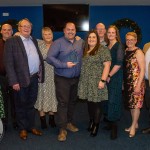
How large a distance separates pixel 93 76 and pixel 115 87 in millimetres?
307

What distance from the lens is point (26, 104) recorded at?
332 cm

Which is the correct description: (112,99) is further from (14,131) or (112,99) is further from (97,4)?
(97,4)

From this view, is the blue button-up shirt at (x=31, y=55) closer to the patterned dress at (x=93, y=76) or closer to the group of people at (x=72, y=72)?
the group of people at (x=72, y=72)

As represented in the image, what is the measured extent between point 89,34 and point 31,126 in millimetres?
1387

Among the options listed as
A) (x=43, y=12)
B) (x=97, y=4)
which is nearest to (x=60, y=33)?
(x=43, y=12)

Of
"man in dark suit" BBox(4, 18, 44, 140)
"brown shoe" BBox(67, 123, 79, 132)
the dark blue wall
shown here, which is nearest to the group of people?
"man in dark suit" BBox(4, 18, 44, 140)

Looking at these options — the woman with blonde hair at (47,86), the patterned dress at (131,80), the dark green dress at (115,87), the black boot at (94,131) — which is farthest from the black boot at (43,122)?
the patterned dress at (131,80)

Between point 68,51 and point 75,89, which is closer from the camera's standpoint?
point 68,51

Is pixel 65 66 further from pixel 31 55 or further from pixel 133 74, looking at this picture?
pixel 133 74

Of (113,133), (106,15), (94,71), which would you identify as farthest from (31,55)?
(106,15)

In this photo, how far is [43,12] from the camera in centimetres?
760

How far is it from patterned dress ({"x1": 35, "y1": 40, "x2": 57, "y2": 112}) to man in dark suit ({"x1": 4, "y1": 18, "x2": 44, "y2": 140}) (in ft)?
0.39

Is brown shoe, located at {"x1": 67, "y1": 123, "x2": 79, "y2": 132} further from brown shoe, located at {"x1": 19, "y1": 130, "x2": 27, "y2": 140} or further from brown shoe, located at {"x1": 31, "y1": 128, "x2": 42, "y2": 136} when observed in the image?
brown shoe, located at {"x1": 19, "y1": 130, "x2": 27, "y2": 140}

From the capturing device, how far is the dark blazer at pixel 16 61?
3.04 meters
